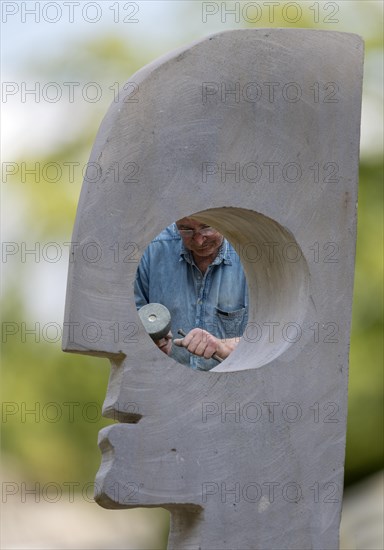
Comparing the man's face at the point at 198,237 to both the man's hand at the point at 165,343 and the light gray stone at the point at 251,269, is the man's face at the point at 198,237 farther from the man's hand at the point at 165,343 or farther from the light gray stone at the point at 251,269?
the man's hand at the point at 165,343

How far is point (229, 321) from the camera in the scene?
798 centimetres

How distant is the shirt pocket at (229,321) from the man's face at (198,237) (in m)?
0.37

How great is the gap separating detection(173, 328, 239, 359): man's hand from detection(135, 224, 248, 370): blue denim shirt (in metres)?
0.63

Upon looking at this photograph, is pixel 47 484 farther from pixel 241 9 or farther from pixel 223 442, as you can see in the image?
pixel 223 442

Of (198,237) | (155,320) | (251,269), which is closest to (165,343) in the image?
(155,320)

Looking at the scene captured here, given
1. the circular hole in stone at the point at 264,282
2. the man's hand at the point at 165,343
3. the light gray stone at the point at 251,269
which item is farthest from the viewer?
the man's hand at the point at 165,343

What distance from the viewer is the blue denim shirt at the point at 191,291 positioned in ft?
26.2

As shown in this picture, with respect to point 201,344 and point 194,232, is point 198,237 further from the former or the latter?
point 201,344

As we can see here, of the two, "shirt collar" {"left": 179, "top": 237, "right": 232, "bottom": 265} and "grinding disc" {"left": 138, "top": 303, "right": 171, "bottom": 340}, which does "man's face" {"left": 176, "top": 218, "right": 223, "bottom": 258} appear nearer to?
"shirt collar" {"left": 179, "top": 237, "right": 232, "bottom": 265}

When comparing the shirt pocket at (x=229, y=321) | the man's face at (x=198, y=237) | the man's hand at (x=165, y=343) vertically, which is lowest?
the man's hand at (x=165, y=343)

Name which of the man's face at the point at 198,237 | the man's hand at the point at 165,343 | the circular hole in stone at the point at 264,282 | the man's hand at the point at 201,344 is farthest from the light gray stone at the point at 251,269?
the man's face at the point at 198,237

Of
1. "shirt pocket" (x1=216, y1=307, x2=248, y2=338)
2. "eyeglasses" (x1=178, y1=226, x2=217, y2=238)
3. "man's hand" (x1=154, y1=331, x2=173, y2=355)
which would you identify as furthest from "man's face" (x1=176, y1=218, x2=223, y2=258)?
"man's hand" (x1=154, y1=331, x2=173, y2=355)

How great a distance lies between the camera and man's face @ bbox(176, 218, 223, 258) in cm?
794

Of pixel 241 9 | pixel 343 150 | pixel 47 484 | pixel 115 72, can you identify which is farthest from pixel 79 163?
pixel 343 150
